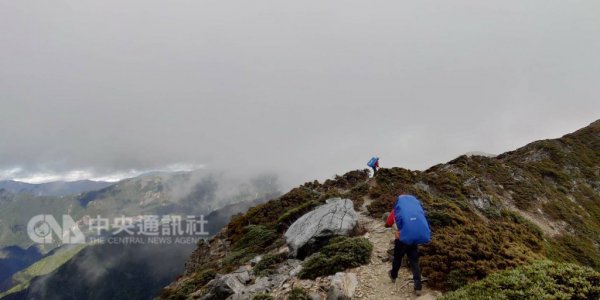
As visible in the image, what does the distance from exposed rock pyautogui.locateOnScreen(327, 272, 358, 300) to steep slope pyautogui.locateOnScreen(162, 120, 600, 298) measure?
2681 millimetres

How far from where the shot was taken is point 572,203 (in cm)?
3516

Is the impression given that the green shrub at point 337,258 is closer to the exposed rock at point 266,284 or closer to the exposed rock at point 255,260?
the exposed rock at point 266,284

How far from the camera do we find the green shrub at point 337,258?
13336mm

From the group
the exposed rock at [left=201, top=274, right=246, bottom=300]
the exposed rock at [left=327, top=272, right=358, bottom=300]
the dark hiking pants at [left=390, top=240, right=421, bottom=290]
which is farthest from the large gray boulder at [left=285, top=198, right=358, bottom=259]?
the dark hiking pants at [left=390, top=240, right=421, bottom=290]

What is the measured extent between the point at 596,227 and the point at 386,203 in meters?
25.7

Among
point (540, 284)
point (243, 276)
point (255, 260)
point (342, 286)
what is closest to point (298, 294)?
point (342, 286)

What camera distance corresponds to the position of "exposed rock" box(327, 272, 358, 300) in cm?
1107

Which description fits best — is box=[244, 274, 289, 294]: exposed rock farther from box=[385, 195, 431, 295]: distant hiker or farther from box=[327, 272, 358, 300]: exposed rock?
box=[385, 195, 431, 295]: distant hiker

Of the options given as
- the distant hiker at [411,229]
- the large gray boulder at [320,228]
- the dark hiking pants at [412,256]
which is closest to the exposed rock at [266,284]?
the large gray boulder at [320,228]

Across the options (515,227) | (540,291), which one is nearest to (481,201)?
(515,227)

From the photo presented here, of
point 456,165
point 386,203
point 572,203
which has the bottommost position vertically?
point 572,203

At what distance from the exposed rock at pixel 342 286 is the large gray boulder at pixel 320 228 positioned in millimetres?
4073

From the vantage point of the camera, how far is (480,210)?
26.9 meters

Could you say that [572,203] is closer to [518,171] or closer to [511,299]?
[518,171]
